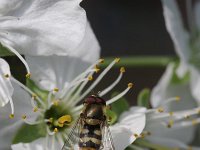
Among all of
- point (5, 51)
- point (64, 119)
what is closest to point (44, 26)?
point (5, 51)

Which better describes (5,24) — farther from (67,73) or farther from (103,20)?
(103,20)

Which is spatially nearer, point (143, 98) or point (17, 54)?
point (17, 54)

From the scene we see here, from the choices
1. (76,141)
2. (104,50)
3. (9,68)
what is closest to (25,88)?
(9,68)

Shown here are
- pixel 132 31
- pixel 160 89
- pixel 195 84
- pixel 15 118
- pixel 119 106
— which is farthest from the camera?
pixel 132 31

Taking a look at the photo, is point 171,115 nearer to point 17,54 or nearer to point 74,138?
point 74,138

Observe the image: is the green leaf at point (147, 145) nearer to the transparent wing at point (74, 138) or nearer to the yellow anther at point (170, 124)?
the yellow anther at point (170, 124)

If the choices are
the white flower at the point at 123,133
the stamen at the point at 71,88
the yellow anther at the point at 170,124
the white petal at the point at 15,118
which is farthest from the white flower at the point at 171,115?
the white petal at the point at 15,118

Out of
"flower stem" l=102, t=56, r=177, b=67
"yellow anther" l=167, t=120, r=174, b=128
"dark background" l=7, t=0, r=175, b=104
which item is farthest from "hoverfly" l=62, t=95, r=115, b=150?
"dark background" l=7, t=0, r=175, b=104
